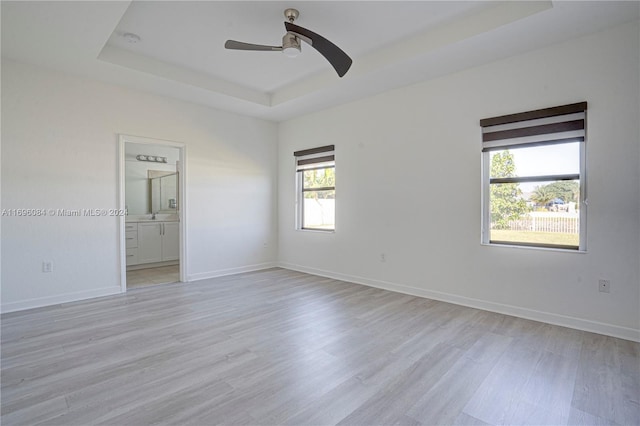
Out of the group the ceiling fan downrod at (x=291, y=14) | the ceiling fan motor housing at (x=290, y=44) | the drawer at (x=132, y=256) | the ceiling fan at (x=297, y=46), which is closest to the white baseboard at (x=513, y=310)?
the ceiling fan at (x=297, y=46)

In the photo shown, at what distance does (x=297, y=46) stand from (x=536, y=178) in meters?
2.70

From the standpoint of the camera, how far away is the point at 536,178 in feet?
11.0

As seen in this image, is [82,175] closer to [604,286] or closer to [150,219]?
[150,219]

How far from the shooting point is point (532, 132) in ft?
11.0

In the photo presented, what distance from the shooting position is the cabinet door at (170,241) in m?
6.28

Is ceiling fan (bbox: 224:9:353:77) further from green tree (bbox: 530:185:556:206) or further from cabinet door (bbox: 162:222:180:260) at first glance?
cabinet door (bbox: 162:222:180:260)

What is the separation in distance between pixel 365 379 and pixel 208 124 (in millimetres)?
4480

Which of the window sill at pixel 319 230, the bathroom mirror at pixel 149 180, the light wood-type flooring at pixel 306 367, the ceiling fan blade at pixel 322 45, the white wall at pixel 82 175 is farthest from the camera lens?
the bathroom mirror at pixel 149 180

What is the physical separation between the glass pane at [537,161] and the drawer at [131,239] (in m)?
5.71

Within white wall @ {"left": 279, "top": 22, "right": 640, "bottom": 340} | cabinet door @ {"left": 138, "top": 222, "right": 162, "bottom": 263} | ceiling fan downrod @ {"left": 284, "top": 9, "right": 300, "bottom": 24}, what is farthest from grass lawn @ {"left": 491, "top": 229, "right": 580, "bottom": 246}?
cabinet door @ {"left": 138, "top": 222, "right": 162, "bottom": 263}

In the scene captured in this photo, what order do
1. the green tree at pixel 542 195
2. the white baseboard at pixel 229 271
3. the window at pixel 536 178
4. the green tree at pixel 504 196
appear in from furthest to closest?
the white baseboard at pixel 229 271 < the green tree at pixel 504 196 < the green tree at pixel 542 195 < the window at pixel 536 178

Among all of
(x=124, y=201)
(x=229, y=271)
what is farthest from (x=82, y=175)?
(x=229, y=271)

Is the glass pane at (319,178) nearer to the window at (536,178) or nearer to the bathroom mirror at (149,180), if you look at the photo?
the window at (536,178)

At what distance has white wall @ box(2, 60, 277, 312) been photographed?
363cm
